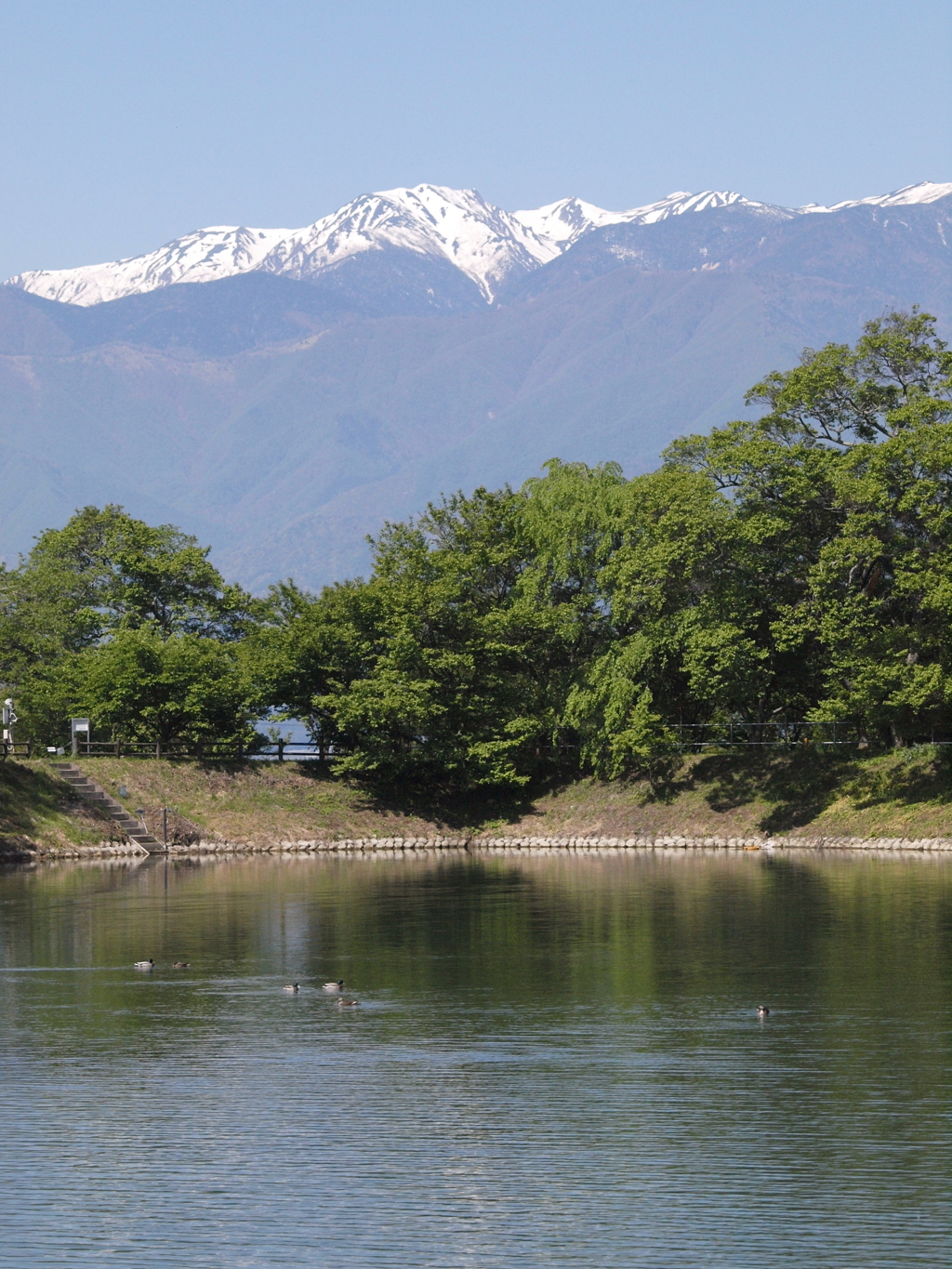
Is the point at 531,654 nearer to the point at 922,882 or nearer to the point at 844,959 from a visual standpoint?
the point at 922,882

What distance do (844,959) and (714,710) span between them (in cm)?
3803

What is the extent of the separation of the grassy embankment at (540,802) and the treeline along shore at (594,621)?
1124 millimetres

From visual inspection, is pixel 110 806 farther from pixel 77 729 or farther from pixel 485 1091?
pixel 485 1091

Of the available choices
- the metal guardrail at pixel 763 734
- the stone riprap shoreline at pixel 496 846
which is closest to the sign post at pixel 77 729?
the stone riprap shoreline at pixel 496 846

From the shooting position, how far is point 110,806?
62.4m

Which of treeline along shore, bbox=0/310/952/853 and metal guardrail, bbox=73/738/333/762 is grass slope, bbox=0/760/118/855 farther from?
treeline along shore, bbox=0/310/952/853

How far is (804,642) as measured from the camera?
63.5 metres

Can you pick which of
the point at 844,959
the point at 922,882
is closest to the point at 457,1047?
the point at 844,959

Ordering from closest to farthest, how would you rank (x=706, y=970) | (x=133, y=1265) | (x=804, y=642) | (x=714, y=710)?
(x=133, y=1265) → (x=706, y=970) → (x=804, y=642) → (x=714, y=710)

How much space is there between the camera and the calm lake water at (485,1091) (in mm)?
15672

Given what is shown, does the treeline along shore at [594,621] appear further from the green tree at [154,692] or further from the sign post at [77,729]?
the sign post at [77,729]

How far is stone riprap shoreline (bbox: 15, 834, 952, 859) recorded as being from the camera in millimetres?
57906

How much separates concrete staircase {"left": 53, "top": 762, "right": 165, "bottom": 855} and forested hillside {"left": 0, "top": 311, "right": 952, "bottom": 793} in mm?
4902

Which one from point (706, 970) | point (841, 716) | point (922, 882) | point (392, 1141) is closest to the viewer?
point (392, 1141)
